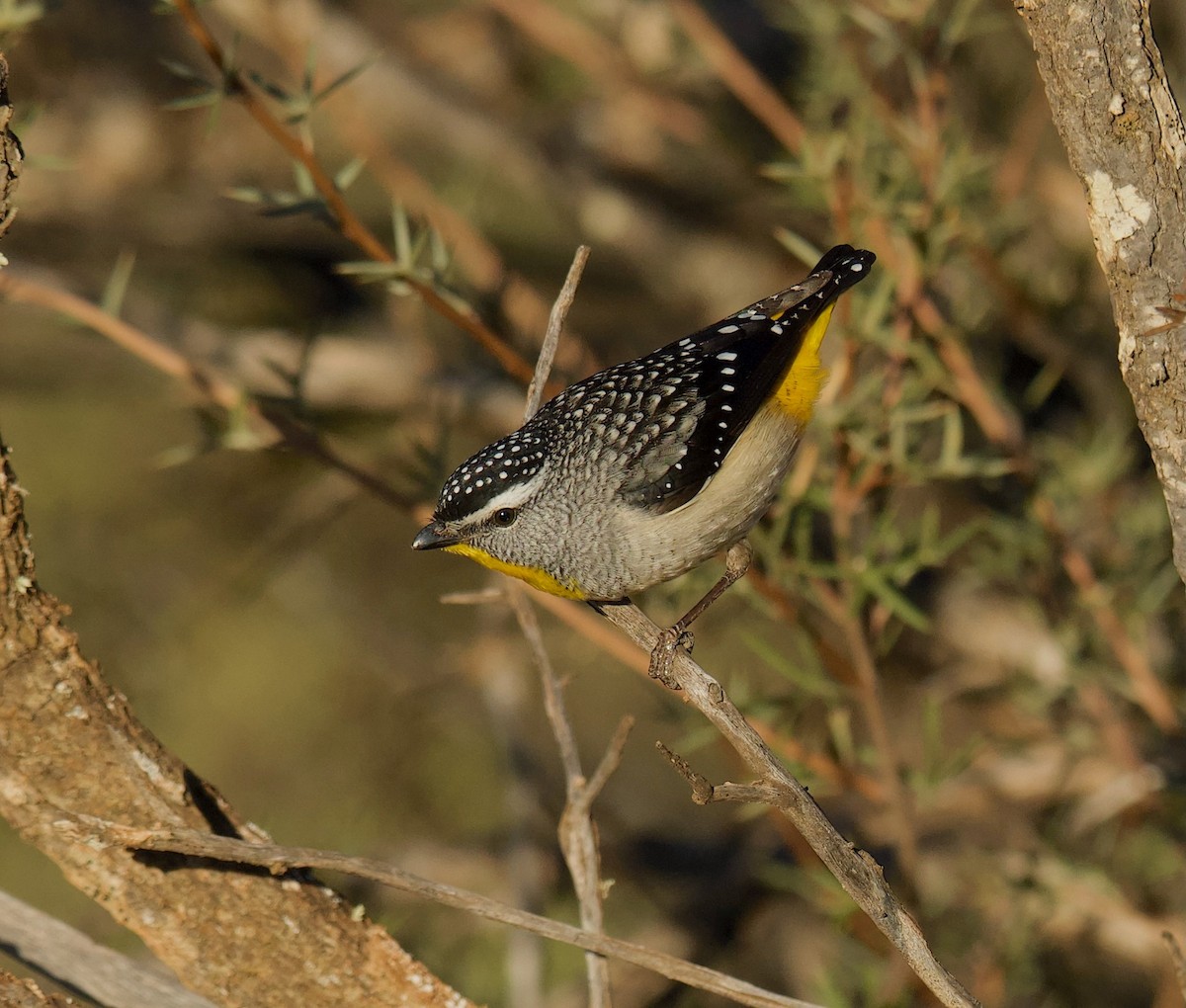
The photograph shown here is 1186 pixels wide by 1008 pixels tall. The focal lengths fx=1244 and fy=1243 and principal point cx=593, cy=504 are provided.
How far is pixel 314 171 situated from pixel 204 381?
2.22 ft

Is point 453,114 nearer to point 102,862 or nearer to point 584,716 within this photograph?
point 584,716

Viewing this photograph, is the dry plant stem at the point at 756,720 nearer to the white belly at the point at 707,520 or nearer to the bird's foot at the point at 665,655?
the bird's foot at the point at 665,655

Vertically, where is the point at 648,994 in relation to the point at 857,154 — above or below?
below

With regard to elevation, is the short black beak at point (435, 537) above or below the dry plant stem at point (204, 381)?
below

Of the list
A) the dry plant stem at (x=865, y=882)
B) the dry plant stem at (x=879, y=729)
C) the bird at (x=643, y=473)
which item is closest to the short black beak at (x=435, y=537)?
the bird at (x=643, y=473)

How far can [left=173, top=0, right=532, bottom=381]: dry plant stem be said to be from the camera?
101 inches

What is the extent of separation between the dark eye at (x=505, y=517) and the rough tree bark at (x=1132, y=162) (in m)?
1.47

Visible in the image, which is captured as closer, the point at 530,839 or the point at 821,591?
the point at 821,591

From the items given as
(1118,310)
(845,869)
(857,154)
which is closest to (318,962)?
(845,869)

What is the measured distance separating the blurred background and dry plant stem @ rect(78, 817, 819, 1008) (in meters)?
1.01

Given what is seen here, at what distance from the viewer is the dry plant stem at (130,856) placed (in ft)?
6.27

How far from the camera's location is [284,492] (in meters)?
6.73

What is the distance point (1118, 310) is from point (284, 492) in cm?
546

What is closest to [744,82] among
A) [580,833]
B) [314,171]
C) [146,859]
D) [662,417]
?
[662,417]
